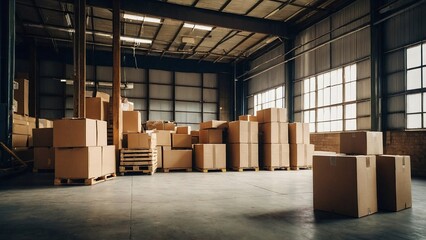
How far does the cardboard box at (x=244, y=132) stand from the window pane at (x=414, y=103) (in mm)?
4794

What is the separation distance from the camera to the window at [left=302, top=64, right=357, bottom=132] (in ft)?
37.0

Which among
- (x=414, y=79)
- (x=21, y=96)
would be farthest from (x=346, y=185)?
(x=21, y=96)

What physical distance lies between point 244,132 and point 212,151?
1288 millimetres

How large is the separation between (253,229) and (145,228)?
1178 millimetres

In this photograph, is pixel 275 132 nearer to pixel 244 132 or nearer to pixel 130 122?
pixel 244 132

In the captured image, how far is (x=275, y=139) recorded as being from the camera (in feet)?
33.3

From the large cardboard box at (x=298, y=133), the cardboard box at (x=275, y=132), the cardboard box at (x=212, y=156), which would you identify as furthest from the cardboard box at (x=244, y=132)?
the large cardboard box at (x=298, y=133)

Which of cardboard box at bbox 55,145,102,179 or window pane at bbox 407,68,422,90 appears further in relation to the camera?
window pane at bbox 407,68,422,90

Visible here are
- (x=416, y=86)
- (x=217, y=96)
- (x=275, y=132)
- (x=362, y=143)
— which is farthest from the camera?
(x=217, y=96)

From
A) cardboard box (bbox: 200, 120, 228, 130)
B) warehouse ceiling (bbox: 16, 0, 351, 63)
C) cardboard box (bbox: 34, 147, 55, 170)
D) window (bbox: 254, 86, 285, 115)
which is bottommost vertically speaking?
cardboard box (bbox: 34, 147, 55, 170)

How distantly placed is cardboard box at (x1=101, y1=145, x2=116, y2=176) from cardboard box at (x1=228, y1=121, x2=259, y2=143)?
419 centimetres

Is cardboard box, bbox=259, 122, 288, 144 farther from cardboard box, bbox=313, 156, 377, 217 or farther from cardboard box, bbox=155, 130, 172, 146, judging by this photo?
cardboard box, bbox=313, 156, 377, 217

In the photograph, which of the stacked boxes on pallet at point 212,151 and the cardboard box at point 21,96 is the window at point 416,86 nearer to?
the stacked boxes on pallet at point 212,151

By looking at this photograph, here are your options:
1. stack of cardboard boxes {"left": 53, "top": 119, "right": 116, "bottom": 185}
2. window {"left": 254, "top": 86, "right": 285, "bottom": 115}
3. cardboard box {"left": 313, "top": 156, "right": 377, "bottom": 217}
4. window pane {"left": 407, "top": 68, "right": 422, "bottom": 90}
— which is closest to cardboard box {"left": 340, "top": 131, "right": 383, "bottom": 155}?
cardboard box {"left": 313, "top": 156, "right": 377, "bottom": 217}
